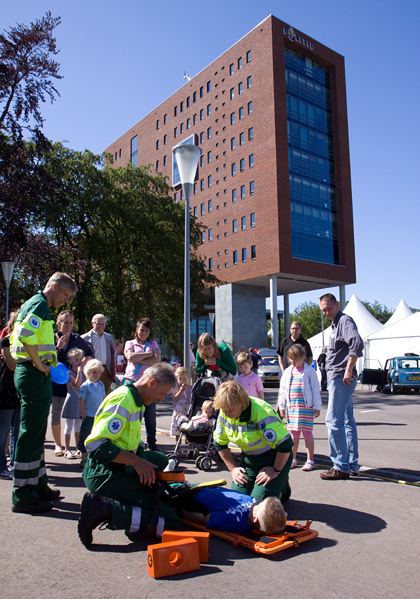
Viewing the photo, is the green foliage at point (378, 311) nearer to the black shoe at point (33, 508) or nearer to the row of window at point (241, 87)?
the row of window at point (241, 87)

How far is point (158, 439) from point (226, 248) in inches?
1651

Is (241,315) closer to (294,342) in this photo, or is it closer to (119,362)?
(119,362)

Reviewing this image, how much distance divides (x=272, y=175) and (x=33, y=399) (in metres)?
41.9

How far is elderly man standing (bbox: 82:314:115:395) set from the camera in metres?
7.51

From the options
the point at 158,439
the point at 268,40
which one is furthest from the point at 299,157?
the point at 158,439

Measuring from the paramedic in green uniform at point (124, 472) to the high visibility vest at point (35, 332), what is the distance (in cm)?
117

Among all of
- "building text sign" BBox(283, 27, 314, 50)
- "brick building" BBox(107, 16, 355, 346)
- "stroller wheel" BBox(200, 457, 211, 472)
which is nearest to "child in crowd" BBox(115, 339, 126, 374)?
"stroller wheel" BBox(200, 457, 211, 472)

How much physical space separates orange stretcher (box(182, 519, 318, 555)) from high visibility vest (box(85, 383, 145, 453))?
34.7 inches

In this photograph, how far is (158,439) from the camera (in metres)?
9.07

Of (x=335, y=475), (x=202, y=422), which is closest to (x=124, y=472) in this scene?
(x=335, y=475)

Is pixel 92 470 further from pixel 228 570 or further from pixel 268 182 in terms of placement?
pixel 268 182

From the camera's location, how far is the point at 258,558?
11.3 feet

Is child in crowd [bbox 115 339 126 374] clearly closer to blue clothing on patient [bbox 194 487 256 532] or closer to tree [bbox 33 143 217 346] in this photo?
blue clothing on patient [bbox 194 487 256 532]

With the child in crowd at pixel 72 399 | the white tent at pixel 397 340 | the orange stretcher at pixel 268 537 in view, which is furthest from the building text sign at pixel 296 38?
the orange stretcher at pixel 268 537
